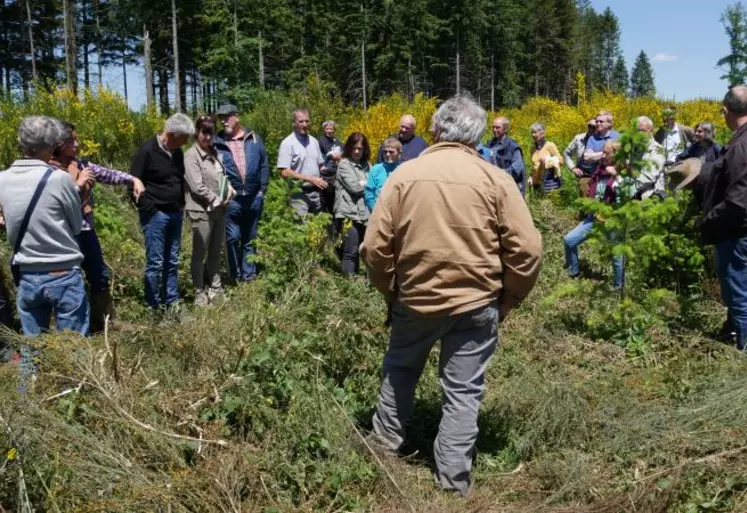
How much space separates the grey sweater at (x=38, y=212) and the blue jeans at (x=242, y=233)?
2.95 metres

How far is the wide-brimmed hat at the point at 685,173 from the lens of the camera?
487cm

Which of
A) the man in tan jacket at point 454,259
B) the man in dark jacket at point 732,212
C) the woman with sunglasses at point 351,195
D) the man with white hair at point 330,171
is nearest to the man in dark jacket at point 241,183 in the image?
the woman with sunglasses at point 351,195

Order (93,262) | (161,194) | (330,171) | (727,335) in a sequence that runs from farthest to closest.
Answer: (330,171), (161,194), (93,262), (727,335)

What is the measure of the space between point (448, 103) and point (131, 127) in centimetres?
939

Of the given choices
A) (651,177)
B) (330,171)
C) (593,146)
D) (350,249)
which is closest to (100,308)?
(350,249)

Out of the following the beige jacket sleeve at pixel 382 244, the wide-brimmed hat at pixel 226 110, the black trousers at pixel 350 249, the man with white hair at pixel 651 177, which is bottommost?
the black trousers at pixel 350 249

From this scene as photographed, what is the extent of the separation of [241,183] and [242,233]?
60cm

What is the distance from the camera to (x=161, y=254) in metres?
5.30

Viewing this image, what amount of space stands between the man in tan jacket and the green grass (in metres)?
0.45

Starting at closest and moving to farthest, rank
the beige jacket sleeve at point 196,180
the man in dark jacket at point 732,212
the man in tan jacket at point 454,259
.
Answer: the man in tan jacket at point 454,259 → the man in dark jacket at point 732,212 → the beige jacket sleeve at point 196,180

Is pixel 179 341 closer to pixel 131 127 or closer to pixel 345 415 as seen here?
pixel 345 415

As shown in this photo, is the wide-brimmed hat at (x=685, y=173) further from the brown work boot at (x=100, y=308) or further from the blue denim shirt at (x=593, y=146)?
the brown work boot at (x=100, y=308)

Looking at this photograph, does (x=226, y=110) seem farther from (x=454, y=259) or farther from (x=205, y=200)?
(x=454, y=259)

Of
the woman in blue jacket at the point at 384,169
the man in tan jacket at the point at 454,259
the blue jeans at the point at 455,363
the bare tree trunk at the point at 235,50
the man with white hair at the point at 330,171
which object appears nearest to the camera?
the man in tan jacket at the point at 454,259
